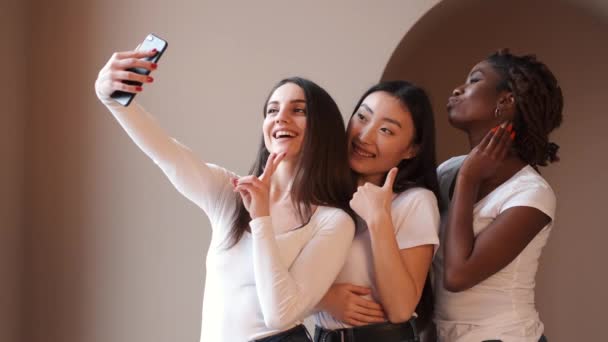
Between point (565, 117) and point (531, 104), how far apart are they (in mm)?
1664

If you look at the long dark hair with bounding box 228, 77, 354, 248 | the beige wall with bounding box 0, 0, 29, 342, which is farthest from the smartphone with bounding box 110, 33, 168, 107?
the beige wall with bounding box 0, 0, 29, 342

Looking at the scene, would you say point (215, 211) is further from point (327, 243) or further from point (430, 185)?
point (430, 185)

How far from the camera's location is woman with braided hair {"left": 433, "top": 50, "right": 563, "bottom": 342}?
7.42ft

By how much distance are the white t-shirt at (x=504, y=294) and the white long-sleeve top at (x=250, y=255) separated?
0.45 meters

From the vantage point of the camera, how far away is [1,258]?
11.3ft

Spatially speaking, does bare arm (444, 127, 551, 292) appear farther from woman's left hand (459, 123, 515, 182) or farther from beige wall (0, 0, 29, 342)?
beige wall (0, 0, 29, 342)

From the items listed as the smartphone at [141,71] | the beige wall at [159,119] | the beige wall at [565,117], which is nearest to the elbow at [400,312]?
the smartphone at [141,71]

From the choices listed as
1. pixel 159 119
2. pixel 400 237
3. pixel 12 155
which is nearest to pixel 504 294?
pixel 400 237

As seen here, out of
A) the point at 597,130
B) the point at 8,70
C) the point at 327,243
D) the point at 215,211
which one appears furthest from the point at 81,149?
the point at 597,130

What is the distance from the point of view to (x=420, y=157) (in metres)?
2.42

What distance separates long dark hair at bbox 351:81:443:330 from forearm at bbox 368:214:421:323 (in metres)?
0.28

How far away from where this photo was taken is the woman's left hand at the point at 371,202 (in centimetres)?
212

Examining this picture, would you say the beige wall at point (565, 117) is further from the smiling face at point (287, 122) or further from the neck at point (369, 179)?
the smiling face at point (287, 122)

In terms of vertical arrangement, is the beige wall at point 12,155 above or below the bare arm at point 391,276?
below
